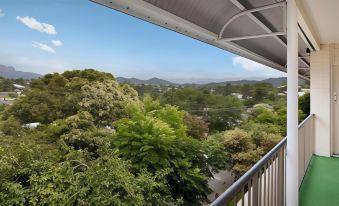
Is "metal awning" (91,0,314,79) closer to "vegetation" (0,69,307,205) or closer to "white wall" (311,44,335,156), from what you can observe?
"white wall" (311,44,335,156)

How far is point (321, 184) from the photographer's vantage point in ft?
11.9

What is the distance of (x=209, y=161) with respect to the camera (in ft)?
44.0

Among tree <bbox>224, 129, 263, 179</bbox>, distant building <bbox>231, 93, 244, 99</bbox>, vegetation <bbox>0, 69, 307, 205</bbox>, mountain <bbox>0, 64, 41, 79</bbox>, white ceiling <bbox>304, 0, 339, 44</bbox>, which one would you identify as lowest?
tree <bbox>224, 129, 263, 179</bbox>

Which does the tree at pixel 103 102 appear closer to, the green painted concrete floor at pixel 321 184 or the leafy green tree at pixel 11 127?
the leafy green tree at pixel 11 127

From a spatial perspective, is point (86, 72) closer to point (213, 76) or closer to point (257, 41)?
point (257, 41)

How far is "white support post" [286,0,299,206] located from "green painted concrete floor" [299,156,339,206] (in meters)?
0.70

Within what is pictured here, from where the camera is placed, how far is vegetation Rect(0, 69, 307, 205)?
700cm

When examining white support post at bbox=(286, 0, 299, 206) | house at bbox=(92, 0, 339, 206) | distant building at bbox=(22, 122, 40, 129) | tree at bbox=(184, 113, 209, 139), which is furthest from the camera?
tree at bbox=(184, 113, 209, 139)

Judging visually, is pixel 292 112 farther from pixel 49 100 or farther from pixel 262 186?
pixel 49 100

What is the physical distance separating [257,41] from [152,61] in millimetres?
32700

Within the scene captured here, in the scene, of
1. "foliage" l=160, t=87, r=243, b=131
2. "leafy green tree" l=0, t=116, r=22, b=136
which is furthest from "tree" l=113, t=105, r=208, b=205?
"foliage" l=160, t=87, r=243, b=131

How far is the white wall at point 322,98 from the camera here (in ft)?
17.0

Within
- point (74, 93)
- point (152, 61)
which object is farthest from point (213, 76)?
point (74, 93)

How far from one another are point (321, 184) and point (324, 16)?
2.20 metres
